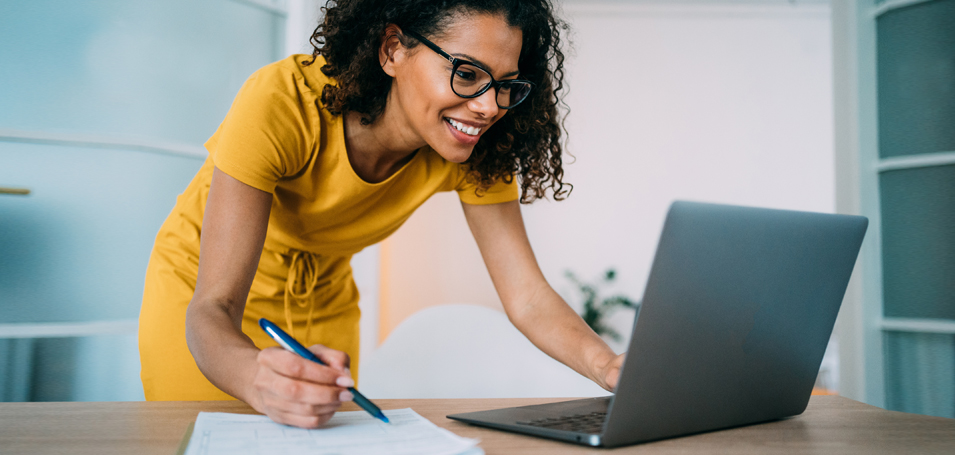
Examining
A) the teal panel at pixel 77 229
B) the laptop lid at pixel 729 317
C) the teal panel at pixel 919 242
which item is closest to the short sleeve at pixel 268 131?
the laptop lid at pixel 729 317

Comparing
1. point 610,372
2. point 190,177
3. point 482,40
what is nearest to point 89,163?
point 190,177

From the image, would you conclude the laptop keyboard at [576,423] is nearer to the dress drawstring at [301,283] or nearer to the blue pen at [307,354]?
the blue pen at [307,354]

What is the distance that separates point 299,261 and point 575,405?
Result: 26.1 inches

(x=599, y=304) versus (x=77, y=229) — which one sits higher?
(x=77, y=229)

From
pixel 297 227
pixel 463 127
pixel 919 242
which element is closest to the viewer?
pixel 463 127

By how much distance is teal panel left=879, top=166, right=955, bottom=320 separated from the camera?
210cm

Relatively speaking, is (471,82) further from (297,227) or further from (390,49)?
(297,227)

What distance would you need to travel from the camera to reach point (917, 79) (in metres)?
2.21

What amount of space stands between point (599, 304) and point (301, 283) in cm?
397

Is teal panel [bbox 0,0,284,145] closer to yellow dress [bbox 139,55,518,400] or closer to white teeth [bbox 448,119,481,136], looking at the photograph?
yellow dress [bbox 139,55,518,400]

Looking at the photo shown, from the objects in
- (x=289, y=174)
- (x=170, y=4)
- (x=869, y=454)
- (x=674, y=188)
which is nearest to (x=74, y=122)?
(x=170, y=4)

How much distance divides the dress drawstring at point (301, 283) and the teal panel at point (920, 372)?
2.14m

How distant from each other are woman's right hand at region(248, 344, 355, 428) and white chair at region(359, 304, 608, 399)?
1050mm

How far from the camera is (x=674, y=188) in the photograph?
5273mm
